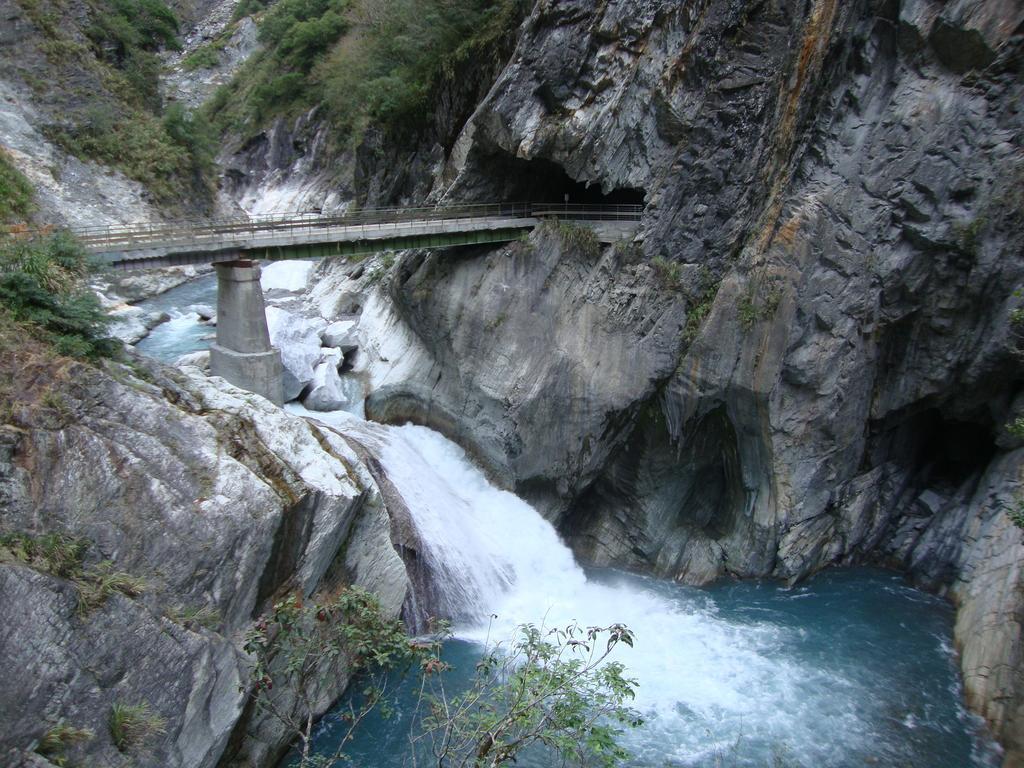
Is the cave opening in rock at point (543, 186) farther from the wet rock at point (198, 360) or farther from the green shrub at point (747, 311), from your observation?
the wet rock at point (198, 360)

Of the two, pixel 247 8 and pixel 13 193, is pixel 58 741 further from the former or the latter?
pixel 247 8

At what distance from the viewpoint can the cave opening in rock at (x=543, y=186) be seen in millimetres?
23141

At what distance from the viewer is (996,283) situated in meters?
16.6

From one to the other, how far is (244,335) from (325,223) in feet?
13.1

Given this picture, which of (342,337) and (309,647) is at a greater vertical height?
(342,337)

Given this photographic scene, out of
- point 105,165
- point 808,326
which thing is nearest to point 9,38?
point 105,165

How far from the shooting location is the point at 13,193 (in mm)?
26109

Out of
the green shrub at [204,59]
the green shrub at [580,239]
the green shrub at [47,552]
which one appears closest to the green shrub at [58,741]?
the green shrub at [47,552]

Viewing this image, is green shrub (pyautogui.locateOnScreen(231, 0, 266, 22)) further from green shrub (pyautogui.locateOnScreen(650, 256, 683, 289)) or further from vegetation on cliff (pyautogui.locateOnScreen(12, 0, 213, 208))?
green shrub (pyautogui.locateOnScreen(650, 256, 683, 289))

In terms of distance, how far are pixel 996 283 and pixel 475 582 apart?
1405cm

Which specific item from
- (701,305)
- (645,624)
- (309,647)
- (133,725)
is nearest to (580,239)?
(701,305)

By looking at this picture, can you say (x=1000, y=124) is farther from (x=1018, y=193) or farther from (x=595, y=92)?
(x=595, y=92)

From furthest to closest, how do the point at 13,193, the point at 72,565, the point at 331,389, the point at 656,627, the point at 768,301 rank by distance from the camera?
1. the point at 13,193
2. the point at 331,389
3. the point at 768,301
4. the point at 656,627
5. the point at 72,565

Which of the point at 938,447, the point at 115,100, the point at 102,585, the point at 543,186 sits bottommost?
the point at 102,585
